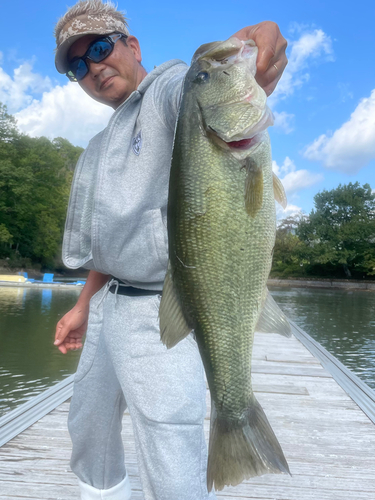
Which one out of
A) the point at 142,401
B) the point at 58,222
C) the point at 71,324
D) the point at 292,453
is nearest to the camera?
the point at 142,401

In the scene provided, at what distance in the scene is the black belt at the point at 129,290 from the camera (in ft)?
5.48

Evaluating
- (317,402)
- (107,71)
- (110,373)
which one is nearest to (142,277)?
(110,373)

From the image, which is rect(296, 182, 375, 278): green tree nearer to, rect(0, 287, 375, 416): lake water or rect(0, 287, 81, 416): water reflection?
rect(0, 287, 375, 416): lake water

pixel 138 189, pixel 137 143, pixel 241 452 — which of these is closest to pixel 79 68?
pixel 137 143

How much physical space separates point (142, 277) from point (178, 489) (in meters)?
0.69

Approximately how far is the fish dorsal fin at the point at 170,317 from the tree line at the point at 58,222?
38832mm

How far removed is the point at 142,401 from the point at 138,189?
710mm

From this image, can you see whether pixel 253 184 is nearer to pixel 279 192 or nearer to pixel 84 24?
pixel 279 192

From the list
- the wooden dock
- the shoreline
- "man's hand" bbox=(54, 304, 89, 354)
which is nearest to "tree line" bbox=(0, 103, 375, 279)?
the shoreline

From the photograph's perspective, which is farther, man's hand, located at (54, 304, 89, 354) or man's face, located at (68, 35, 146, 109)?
man's hand, located at (54, 304, 89, 354)

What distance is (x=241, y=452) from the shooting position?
1.30 m

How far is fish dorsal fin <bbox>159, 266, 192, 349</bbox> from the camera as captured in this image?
1.29 m

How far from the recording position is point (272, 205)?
1224 millimetres

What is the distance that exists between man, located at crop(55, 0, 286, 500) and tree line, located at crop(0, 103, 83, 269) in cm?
3811
